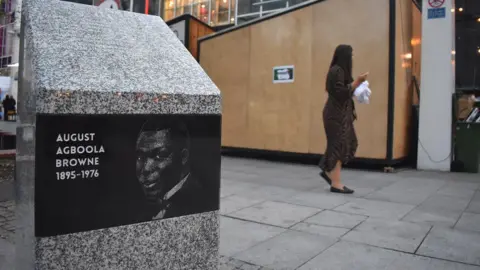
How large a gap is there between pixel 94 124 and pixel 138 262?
0.76m

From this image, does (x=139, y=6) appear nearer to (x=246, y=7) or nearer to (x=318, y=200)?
(x=318, y=200)

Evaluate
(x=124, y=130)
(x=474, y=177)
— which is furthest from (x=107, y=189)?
(x=474, y=177)

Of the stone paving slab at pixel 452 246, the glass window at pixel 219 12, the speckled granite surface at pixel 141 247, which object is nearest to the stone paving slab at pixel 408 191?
Answer: the stone paving slab at pixel 452 246

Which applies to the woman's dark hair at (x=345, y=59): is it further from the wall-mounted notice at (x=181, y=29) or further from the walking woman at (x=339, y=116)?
the wall-mounted notice at (x=181, y=29)

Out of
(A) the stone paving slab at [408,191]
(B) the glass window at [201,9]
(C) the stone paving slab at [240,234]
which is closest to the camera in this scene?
(C) the stone paving slab at [240,234]

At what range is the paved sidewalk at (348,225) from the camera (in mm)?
3145

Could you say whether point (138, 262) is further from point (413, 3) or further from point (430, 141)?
point (413, 3)

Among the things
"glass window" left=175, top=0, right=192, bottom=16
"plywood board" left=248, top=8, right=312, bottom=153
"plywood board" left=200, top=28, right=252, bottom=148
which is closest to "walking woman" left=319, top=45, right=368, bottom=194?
"plywood board" left=248, top=8, right=312, bottom=153

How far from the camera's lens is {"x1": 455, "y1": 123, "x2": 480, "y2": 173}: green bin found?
7723mm

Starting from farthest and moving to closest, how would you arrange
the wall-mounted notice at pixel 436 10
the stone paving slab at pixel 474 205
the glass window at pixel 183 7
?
the glass window at pixel 183 7
the wall-mounted notice at pixel 436 10
the stone paving slab at pixel 474 205

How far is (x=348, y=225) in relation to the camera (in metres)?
4.09

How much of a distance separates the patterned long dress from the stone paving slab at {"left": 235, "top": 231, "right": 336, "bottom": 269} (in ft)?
6.89

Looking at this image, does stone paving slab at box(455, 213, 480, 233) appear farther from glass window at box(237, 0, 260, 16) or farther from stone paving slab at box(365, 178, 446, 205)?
glass window at box(237, 0, 260, 16)

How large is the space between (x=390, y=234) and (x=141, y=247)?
2553mm
